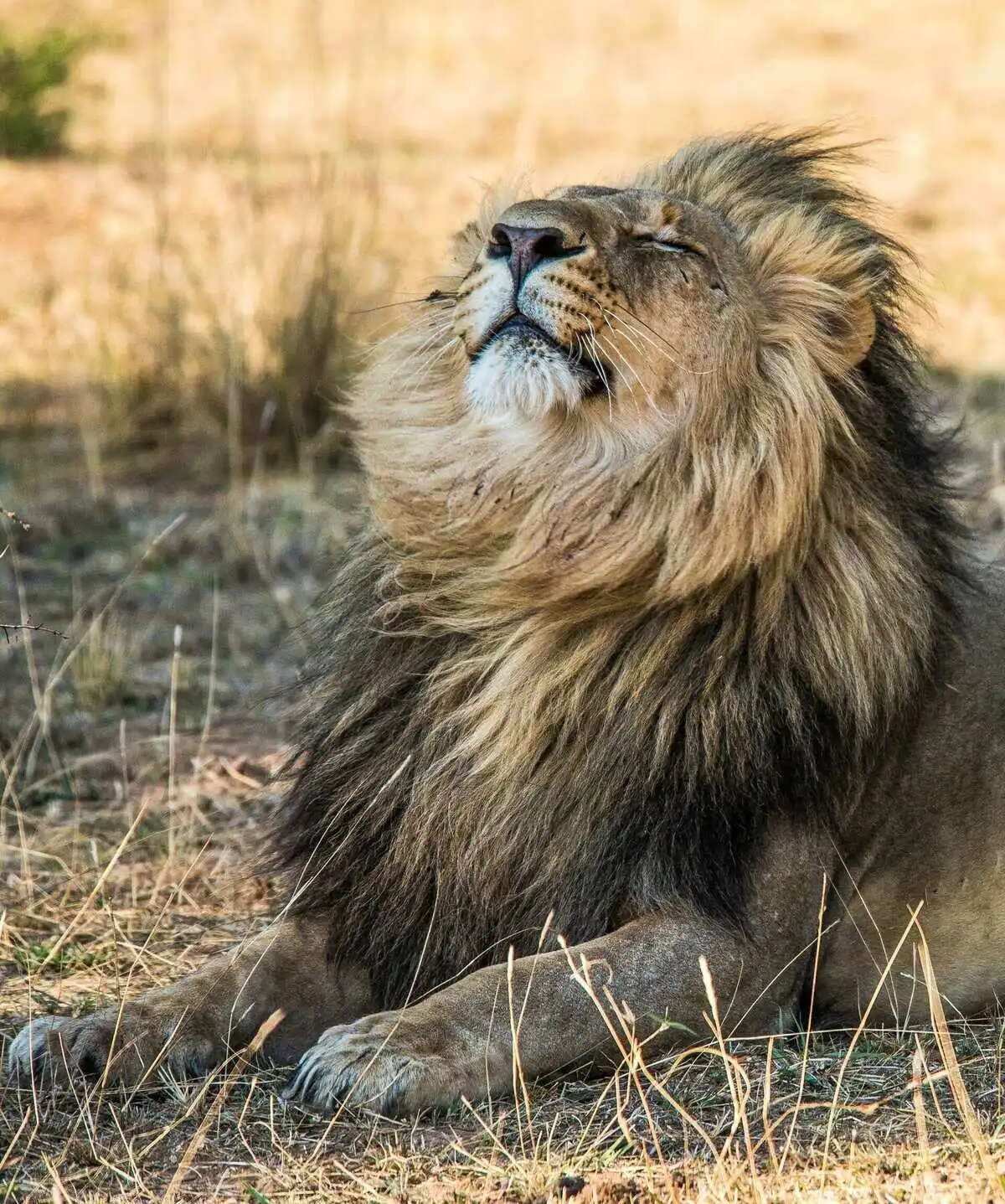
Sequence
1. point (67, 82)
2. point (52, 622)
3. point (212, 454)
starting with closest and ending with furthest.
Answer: point (52, 622)
point (212, 454)
point (67, 82)

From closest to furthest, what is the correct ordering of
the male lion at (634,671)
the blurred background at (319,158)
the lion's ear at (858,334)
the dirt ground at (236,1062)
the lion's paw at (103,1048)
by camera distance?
the dirt ground at (236,1062) < the lion's paw at (103,1048) < the male lion at (634,671) < the lion's ear at (858,334) < the blurred background at (319,158)

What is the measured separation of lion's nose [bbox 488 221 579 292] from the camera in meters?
3.52

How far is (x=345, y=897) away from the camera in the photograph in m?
3.78

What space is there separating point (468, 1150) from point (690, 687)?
1012 millimetres

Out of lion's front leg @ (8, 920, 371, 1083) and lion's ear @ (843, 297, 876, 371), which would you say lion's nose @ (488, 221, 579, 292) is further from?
lion's front leg @ (8, 920, 371, 1083)

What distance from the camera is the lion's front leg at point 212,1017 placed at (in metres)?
3.29

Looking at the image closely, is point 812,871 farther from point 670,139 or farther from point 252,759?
point 670,139

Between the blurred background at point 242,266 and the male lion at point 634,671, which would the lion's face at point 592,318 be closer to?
the male lion at point 634,671

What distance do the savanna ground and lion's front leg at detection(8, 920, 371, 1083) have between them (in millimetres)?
71

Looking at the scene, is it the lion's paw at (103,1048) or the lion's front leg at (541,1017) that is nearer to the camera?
the lion's front leg at (541,1017)

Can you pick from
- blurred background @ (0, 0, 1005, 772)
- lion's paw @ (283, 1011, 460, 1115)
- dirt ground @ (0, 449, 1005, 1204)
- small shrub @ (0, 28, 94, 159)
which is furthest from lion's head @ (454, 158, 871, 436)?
small shrub @ (0, 28, 94, 159)

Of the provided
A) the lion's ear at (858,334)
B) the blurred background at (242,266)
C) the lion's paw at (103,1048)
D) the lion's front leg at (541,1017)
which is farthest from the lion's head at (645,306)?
the lion's paw at (103,1048)

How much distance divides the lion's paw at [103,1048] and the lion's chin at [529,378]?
1.35 metres

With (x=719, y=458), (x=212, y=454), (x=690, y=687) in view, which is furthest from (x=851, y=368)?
(x=212, y=454)
